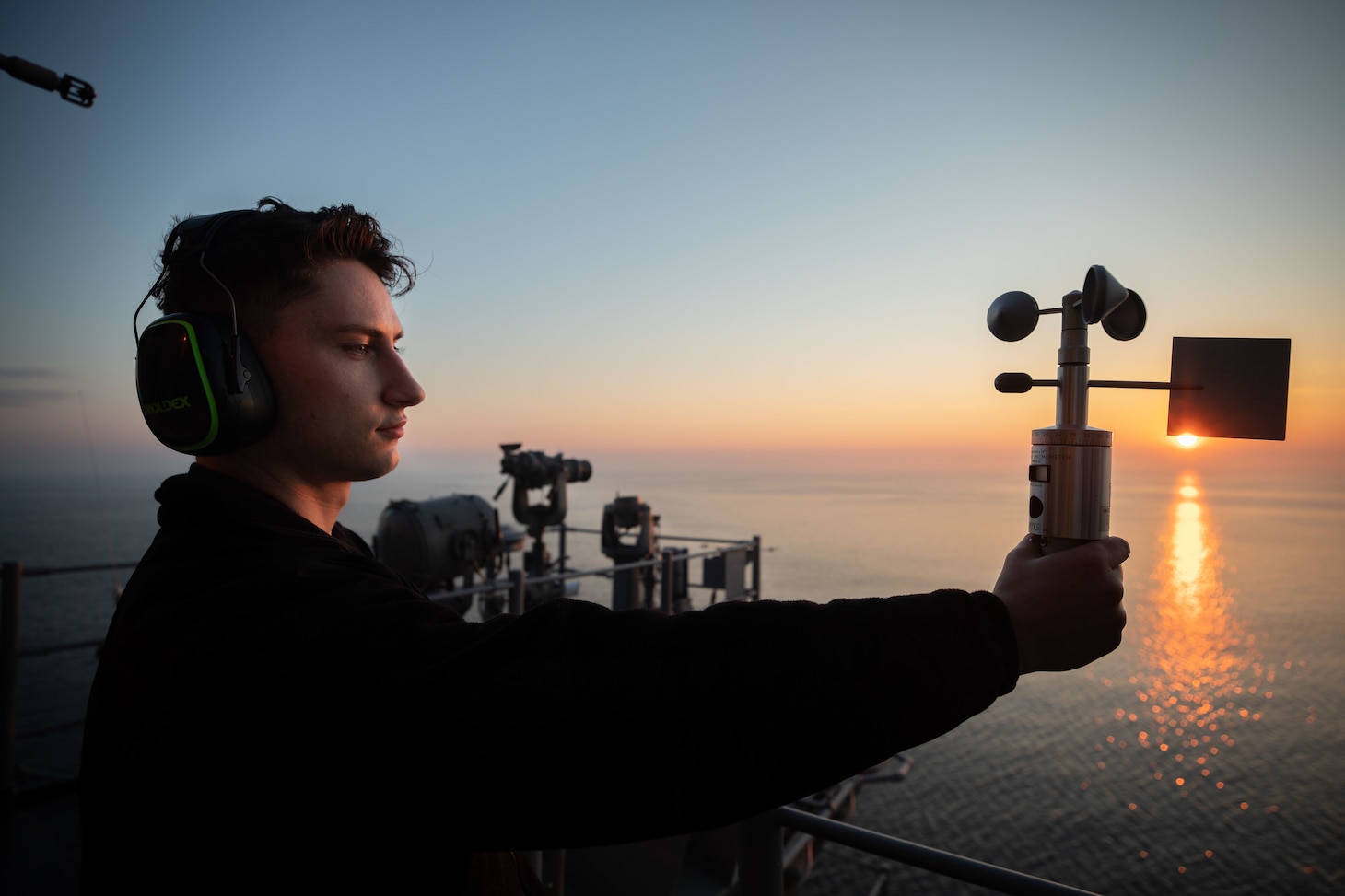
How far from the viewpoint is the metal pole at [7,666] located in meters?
4.96

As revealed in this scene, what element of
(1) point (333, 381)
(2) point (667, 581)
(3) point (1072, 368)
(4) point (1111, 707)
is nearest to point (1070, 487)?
(3) point (1072, 368)

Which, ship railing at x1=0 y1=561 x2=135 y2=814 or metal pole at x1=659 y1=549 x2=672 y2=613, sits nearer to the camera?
ship railing at x1=0 y1=561 x2=135 y2=814

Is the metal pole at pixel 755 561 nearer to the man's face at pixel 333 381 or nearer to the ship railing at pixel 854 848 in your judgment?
the ship railing at pixel 854 848

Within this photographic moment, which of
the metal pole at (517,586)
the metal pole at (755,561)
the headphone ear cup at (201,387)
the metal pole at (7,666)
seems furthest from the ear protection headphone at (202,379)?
the metal pole at (755,561)

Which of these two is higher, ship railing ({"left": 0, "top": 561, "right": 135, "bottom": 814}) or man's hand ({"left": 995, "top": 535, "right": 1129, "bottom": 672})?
man's hand ({"left": 995, "top": 535, "right": 1129, "bottom": 672})

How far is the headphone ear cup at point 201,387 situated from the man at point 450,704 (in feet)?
0.77

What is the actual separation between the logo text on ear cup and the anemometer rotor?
1.58 meters

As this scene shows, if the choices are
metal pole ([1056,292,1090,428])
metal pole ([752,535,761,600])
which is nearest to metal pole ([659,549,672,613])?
metal pole ([752,535,761,600])

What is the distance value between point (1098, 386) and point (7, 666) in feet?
22.4

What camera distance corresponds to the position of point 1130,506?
552 ft

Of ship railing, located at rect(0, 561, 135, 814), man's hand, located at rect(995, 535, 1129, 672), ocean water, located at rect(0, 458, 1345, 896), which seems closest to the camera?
man's hand, located at rect(995, 535, 1129, 672)

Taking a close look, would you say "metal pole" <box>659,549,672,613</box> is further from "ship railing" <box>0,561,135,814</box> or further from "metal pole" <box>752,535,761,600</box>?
"ship railing" <box>0,561,135,814</box>

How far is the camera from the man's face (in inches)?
53.3

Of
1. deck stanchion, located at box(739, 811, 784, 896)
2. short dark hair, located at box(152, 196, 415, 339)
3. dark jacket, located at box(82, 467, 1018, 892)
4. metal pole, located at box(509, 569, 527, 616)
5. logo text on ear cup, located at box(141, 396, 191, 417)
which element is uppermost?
short dark hair, located at box(152, 196, 415, 339)
